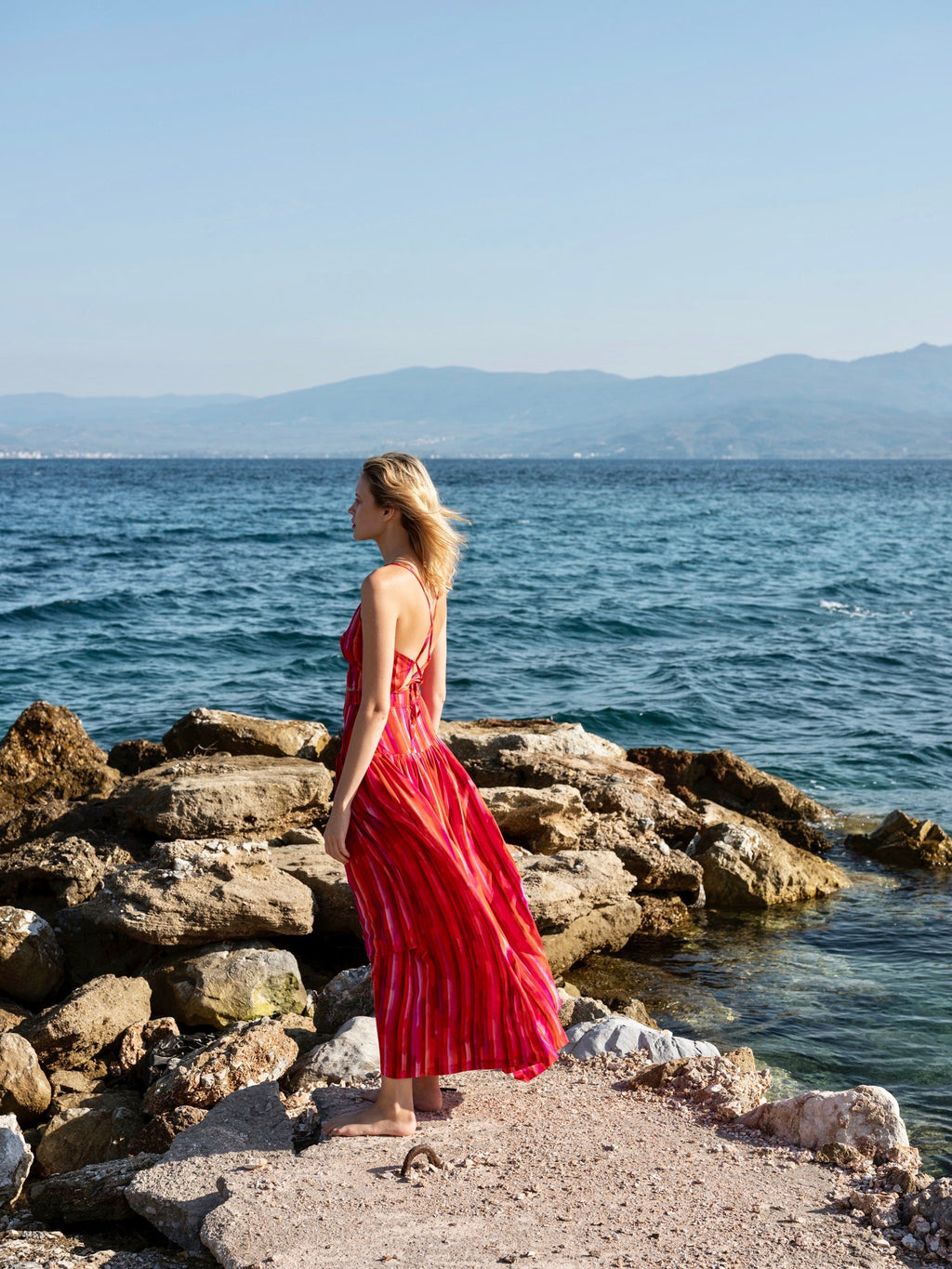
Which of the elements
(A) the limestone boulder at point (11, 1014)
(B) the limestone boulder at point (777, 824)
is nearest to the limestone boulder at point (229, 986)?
(A) the limestone boulder at point (11, 1014)

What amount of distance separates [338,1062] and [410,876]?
118 cm

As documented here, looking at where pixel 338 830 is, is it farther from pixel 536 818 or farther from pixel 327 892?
pixel 536 818

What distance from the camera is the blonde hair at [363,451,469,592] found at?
13.6 ft

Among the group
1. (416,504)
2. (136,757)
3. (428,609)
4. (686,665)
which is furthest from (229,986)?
(686,665)

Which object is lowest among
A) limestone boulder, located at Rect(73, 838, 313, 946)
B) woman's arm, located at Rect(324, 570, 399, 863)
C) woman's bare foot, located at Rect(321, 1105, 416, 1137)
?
woman's bare foot, located at Rect(321, 1105, 416, 1137)

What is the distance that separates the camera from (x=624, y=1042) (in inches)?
197

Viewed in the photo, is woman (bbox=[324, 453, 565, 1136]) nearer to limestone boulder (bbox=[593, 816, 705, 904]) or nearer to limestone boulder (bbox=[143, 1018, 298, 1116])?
limestone boulder (bbox=[143, 1018, 298, 1116])

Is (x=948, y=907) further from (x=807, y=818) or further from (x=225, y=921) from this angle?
(x=225, y=921)

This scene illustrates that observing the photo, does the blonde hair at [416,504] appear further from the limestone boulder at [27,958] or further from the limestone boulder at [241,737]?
the limestone boulder at [241,737]

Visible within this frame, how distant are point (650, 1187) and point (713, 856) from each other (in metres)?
4.88

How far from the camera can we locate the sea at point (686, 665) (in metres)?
6.78

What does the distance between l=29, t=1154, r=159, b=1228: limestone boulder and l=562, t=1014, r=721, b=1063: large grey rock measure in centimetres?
183

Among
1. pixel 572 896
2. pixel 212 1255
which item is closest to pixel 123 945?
pixel 572 896

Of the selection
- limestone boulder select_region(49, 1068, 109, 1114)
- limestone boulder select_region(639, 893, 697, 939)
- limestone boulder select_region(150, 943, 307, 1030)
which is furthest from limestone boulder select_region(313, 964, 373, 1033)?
limestone boulder select_region(639, 893, 697, 939)
